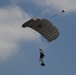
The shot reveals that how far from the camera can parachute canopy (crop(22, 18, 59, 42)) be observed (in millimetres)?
67625

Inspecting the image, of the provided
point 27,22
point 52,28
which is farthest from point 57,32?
point 27,22

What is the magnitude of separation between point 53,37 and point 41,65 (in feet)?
14.2

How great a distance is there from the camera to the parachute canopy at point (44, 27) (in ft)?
222

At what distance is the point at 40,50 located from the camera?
7094 cm

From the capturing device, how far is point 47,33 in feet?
232

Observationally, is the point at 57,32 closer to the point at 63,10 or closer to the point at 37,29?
the point at 37,29

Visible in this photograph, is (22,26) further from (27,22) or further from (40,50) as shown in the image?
(40,50)

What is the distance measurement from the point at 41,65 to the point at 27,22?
6.76 meters

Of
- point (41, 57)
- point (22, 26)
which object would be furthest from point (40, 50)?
point (22, 26)

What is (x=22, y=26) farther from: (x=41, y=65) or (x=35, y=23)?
(x=41, y=65)

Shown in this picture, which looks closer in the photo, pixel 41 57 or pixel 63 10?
pixel 63 10

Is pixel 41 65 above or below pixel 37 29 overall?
below

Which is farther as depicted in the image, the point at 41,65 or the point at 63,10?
the point at 41,65

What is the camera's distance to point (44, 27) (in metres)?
70.1
